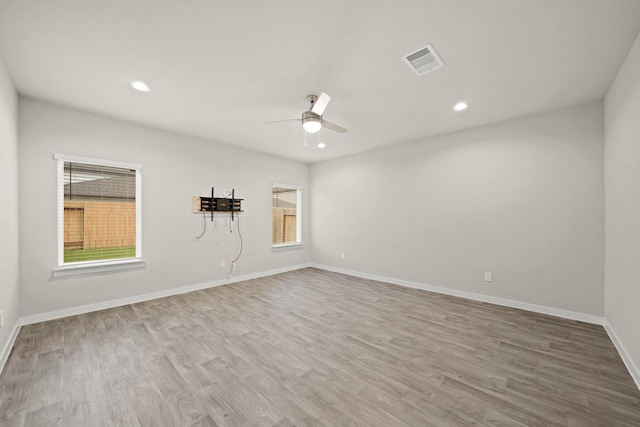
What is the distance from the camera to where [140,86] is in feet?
8.70

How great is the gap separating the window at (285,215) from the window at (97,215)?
8.29 feet

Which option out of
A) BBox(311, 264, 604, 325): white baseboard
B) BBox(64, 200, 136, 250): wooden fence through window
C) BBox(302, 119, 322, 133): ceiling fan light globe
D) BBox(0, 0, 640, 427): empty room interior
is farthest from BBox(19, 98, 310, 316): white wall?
BBox(302, 119, 322, 133): ceiling fan light globe

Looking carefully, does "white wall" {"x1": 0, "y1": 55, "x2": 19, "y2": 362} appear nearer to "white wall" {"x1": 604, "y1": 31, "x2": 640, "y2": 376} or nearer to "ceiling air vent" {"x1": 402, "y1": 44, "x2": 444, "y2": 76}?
"ceiling air vent" {"x1": 402, "y1": 44, "x2": 444, "y2": 76}

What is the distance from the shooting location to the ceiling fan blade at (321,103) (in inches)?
95.2

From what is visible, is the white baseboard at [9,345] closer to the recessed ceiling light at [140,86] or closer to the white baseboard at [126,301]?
the white baseboard at [126,301]

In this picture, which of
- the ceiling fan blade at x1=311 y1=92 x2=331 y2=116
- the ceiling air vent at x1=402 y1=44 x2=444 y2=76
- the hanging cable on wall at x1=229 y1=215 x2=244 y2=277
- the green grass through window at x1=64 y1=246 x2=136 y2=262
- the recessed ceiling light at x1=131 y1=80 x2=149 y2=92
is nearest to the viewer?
the ceiling air vent at x1=402 y1=44 x2=444 y2=76

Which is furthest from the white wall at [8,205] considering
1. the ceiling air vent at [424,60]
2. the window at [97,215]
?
the ceiling air vent at [424,60]

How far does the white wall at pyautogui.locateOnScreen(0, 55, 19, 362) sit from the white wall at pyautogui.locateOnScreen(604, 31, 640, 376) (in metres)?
5.27

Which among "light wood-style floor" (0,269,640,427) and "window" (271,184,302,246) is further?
"window" (271,184,302,246)

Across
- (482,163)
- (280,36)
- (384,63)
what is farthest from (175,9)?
(482,163)

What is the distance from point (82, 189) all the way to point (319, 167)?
430 centimetres

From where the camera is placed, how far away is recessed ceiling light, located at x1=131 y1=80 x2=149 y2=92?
8.50 ft

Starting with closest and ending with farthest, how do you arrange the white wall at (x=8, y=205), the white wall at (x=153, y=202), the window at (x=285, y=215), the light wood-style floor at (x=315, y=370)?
the light wood-style floor at (x=315, y=370)
the white wall at (x=8, y=205)
the white wall at (x=153, y=202)
the window at (x=285, y=215)

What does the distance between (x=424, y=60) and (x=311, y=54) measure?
991 mm
